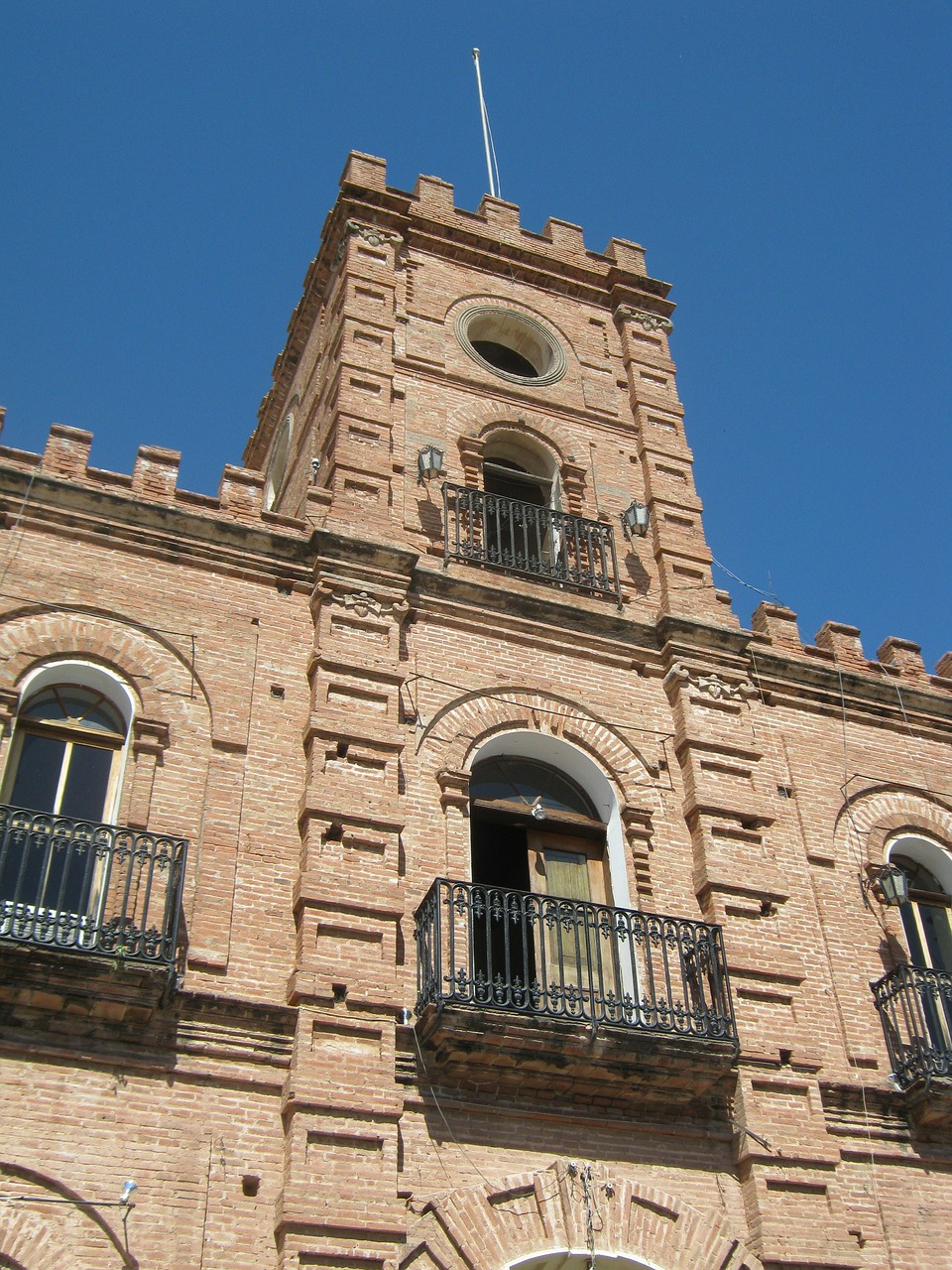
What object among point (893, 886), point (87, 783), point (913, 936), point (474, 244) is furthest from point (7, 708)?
point (474, 244)

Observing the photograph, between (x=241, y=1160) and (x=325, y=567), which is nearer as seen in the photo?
(x=241, y=1160)

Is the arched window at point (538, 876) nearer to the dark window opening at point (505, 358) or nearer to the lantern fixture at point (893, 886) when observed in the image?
the lantern fixture at point (893, 886)

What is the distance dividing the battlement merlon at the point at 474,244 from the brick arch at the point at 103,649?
814cm

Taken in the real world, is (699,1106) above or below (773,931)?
below

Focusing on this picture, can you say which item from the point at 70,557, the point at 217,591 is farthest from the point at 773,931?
the point at 70,557

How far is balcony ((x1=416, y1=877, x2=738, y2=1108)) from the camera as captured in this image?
1177cm

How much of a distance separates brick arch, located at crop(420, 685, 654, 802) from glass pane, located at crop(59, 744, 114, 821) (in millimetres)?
3147

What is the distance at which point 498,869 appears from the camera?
14.2 meters

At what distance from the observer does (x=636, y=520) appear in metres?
17.2

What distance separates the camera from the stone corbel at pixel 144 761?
12.4 metres

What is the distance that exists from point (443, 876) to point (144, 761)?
9.74ft

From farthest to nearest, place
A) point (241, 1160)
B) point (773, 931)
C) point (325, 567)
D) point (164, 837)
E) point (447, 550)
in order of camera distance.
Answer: point (447, 550), point (325, 567), point (773, 931), point (164, 837), point (241, 1160)

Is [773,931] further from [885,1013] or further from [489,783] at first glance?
[489,783]

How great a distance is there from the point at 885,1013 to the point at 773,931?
56.5 inches
